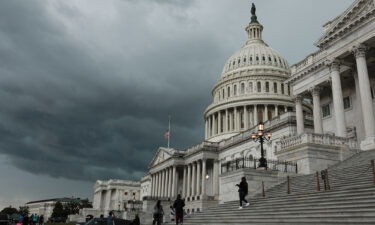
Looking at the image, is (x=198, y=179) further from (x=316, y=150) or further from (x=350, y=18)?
(x=350, y=18)

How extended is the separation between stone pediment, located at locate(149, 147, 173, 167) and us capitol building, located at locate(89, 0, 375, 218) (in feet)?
0.84

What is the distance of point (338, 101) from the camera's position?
1257 inches

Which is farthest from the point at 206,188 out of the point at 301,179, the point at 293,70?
the point at 301,179

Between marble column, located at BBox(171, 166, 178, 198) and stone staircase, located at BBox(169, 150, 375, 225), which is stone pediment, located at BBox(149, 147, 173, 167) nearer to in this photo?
marble column, located at BBox(171, 166, 178, 198)

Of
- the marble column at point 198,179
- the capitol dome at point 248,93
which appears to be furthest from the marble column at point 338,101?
the capitol dome at point 248,93

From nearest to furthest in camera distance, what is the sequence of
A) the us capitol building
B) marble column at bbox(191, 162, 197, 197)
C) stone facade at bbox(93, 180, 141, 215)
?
the us capitol building → marble column at bbox(191, 162, 197, 197) → stone facade at bbox(93, 180, 141, 215)

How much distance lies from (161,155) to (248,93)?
88.5ft

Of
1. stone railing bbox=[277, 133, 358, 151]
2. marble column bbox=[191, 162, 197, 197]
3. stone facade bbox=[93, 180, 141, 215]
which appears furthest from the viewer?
stone facade bbox=[93, 180, 141, 215]

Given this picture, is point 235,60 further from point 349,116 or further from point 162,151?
point 349,116

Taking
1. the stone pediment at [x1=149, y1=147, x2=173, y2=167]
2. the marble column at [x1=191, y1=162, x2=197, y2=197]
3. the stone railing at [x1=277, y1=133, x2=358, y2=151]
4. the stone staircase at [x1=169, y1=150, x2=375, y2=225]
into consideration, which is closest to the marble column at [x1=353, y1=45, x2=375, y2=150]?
the stone railing at [x1=277, y1=133, x2=358, y2=151]

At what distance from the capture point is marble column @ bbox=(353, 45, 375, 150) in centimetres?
2791

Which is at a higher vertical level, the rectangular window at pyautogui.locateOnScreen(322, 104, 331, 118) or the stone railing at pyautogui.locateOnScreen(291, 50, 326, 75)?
the stone railing at pyautogui.locateOnScreen(291, 50, 326, 75)

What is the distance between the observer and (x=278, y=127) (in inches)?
2143

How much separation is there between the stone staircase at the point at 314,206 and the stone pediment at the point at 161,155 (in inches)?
2385
